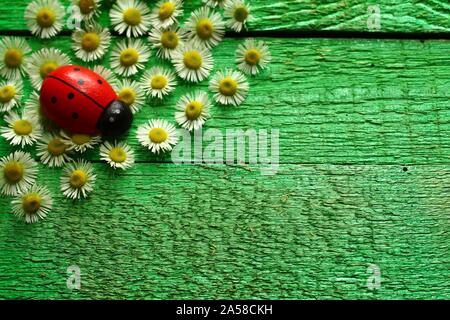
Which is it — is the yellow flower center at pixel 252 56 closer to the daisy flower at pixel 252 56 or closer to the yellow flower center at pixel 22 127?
the daisy flower at pixel 252 56

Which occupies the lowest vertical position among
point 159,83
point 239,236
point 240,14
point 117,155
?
point 239,236

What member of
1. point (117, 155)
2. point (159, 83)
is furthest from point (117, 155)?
point (159, 83)

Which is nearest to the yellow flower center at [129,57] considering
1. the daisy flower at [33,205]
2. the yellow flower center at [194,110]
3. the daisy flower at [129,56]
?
the daisy flower at [129,56]

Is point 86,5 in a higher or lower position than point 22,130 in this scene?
higher

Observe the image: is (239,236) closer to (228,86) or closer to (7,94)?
(228,86)

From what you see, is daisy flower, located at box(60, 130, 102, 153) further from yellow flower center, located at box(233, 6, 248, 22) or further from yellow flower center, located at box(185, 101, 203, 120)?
yellow flower center, located at box(233, 6, 248, 22)

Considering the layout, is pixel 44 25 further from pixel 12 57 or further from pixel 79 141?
pixel 79 141

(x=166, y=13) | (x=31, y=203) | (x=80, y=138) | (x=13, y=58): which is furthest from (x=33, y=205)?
(x=166, y=13)
